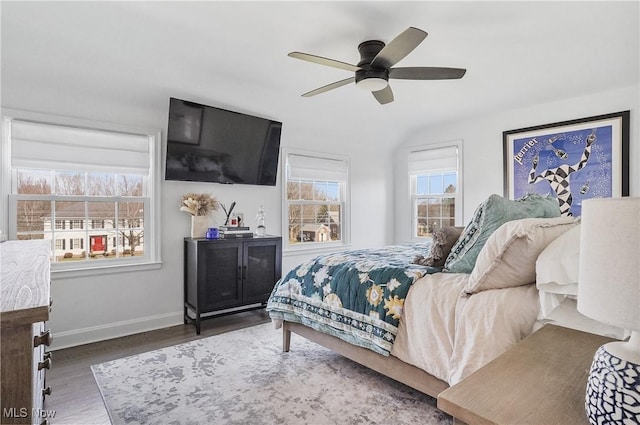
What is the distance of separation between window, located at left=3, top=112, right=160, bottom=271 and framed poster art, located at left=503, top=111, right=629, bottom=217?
4.09 meters

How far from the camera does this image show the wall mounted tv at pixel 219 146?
3.42 m

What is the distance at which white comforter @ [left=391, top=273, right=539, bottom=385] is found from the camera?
1541 mm

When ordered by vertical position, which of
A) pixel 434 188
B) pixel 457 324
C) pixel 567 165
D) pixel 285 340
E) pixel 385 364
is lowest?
pixel 285 340

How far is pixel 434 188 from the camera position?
522cm

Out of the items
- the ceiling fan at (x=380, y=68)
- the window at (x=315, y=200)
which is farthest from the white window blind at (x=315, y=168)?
the ceiling fan at (x=380, y=68)

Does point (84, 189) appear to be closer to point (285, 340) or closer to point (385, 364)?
point (285, 340)

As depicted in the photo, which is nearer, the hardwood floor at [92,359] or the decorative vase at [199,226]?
the hardwood floor at [92,359]

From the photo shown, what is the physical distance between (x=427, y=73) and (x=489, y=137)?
252cm

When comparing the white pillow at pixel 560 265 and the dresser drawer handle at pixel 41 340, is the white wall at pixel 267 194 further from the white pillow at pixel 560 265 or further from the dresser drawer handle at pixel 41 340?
the white pillow at pixel 560 265

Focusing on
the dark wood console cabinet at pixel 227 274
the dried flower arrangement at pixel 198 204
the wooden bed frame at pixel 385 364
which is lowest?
the wooden bed frame at pixel 385 364

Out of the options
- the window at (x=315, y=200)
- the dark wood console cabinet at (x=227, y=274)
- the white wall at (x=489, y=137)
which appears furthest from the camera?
the window at (x=315, y=200)

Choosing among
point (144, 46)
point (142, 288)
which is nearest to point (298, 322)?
point (142, 288)

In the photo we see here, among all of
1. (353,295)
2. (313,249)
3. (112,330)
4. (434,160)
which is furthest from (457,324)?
(434,160)

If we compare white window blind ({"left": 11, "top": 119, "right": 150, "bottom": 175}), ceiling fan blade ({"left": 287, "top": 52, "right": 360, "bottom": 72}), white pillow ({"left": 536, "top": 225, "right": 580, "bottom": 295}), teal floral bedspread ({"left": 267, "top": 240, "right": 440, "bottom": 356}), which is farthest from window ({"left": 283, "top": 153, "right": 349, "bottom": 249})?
white pillow ({"left": 536, "top": 225, "right": 580, "bottom": 295})
